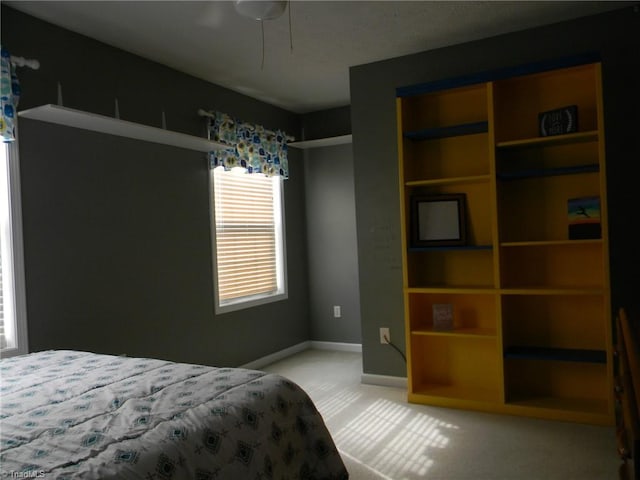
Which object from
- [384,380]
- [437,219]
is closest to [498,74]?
[437,219]

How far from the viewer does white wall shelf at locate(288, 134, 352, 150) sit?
475 cm

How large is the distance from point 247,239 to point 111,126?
1.83 meters

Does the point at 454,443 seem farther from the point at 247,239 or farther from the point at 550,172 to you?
the point at 247,239

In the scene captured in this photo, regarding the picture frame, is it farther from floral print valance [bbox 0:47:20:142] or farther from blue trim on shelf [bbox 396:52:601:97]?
floral print valance [bbox 0:47:20:142]

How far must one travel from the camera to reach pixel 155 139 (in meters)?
3.43

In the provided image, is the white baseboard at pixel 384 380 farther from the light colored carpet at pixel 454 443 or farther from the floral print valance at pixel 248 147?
the floral print valance at pixel 248 147

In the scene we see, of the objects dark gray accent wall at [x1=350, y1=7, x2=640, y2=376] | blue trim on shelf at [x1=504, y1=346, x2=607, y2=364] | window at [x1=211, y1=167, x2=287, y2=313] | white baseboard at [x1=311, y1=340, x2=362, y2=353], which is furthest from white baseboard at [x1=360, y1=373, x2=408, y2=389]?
A: window at [x1=211, y1=167, x2=287, y2=313]

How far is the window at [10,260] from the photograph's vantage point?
2654 millimetres

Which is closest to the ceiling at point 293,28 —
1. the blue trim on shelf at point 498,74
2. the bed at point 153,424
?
the blue trim on shelf at point 498,74

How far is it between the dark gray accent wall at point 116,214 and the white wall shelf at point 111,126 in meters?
0.08

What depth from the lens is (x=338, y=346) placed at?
5121 mm

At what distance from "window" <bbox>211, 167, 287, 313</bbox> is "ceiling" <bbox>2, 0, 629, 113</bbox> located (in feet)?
3.38

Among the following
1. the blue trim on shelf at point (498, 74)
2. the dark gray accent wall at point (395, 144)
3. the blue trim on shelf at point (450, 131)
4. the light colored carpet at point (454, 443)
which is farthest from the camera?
the blue trim on shelf at point (450, 131)

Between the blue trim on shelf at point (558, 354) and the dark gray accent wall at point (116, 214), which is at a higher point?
the dark gray accent wall at point (116, 214)
